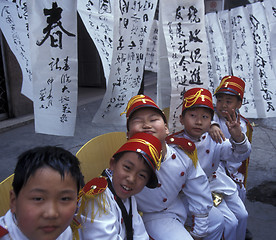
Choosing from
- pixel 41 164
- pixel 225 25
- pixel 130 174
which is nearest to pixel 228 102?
pixel 130 174

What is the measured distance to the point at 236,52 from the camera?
4672 mm

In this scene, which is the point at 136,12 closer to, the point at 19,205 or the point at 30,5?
the point at 30,5

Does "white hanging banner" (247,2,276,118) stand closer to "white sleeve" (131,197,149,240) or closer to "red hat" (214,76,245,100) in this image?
"red hat" (214,76,245,100)

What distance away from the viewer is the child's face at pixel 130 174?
1.46 metres

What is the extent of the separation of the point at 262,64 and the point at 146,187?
3.31 meters

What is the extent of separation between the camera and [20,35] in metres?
2.58

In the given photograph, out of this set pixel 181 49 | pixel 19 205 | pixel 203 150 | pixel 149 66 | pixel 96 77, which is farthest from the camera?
pixel 96 77

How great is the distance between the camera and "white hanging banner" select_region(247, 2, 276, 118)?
411cm

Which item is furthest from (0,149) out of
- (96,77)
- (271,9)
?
(96,77)

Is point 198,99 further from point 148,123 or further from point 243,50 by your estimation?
point 243,50

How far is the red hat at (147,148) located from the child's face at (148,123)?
14 cm

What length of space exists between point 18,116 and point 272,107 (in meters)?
5.89

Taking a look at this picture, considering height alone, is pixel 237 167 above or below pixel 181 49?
below

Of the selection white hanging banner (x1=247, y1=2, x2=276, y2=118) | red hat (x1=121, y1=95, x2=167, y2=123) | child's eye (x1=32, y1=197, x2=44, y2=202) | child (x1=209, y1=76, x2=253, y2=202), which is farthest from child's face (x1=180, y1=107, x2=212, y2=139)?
white hanging banner (x1=247, y1=2, x2=276, y2=118)
